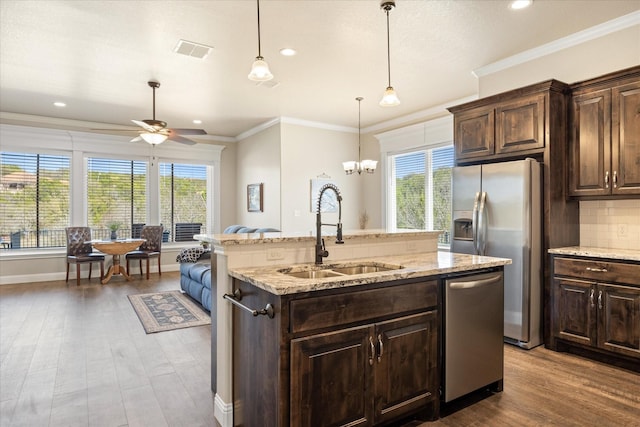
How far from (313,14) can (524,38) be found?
78.8 inches

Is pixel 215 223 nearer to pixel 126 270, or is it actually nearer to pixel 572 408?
pixel 126 270

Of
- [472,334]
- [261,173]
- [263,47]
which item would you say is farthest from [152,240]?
[472,334]

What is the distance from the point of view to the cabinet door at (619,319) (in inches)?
112

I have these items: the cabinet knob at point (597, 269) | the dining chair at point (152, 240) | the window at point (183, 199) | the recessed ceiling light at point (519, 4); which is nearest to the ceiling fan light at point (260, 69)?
the recessed ceiling light at point (519, 4)

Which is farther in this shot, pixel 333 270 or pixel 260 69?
pixel 260 69

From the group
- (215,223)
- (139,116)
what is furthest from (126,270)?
(139,116)

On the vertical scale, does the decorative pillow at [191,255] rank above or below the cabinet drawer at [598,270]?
below

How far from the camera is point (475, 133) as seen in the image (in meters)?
3.90

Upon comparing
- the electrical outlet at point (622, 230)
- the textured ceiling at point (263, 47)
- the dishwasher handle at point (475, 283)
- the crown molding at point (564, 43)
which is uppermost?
the textured ceiling at point (263, 47)

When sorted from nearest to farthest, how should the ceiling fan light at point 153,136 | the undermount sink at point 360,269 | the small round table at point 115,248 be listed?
the undermount sink at point 360,269 < the ceiling fan light at point 153,136 < the small round table at point 115,248

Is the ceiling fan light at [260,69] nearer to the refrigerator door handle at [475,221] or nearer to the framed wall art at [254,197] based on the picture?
the refrigerator door handle at [475,221]

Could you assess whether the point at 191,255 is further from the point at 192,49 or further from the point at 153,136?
the point at 192,49

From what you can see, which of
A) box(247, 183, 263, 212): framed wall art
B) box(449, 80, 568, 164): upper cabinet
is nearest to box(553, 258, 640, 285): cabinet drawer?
box(449, 80, 568, 164): upper cabinet

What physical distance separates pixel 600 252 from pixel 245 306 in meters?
2.89
